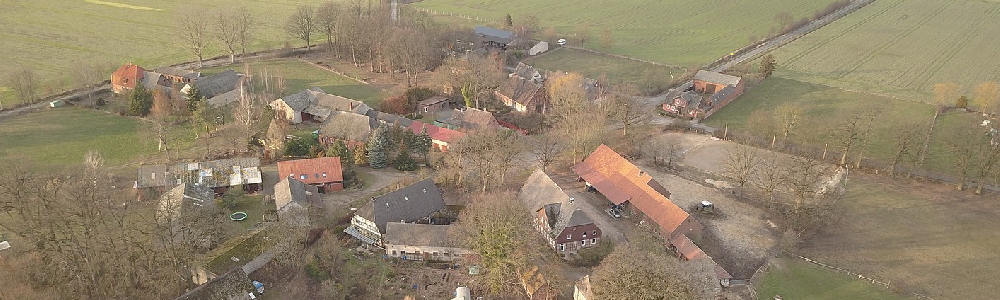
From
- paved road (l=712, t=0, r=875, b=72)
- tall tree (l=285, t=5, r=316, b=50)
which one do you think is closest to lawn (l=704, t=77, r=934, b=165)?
paved road (l=712, t=0, r=875, b=72)

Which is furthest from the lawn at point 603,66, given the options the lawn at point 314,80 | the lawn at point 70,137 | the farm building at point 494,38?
the lawn at point 70,137

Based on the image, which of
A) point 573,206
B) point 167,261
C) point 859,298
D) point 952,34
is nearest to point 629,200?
point 573,206

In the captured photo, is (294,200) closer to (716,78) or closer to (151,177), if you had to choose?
(151,177)

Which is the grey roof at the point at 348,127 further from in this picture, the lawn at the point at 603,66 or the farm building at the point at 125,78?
the lawn at the point at 603,66

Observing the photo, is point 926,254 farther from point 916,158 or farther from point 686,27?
point 686,27

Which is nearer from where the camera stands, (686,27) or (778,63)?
(778,63)

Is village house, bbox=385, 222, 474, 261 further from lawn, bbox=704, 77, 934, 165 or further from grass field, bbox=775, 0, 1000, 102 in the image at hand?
grass field, bbox=775, 0, 1000, 102
